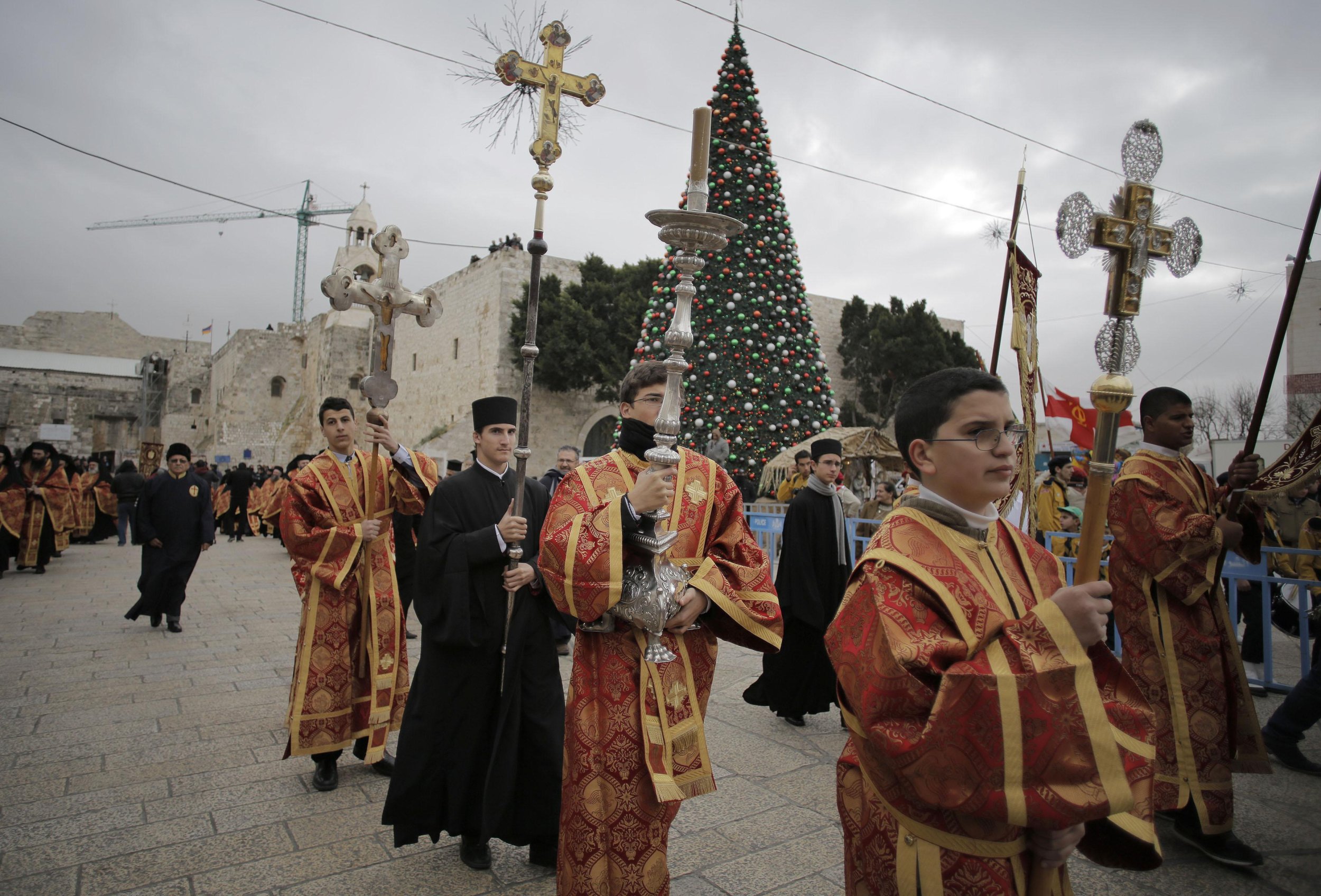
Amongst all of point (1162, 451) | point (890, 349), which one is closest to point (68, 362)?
point (890, 349)

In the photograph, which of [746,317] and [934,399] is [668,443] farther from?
[746,317]

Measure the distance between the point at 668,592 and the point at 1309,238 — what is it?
269 cm

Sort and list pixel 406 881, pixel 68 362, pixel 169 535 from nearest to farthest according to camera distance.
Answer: pixel 406 881 → pixel 169 535 → pixel 68 362

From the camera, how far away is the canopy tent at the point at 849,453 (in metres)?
14.0

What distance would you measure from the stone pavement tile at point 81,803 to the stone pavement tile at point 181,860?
407 mm

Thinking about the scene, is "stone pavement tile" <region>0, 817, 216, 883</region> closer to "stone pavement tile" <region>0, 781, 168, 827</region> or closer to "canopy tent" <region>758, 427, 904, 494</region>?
"stone pavement tile" <region>0, 781, 168, 827</region>

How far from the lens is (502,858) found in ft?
10.7

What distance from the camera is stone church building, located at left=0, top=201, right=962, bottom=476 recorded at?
1053 inches

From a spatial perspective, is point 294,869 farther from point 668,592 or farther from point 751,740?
point 751,740

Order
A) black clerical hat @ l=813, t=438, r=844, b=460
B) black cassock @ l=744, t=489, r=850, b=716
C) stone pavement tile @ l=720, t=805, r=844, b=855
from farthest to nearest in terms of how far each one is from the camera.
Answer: black clerical hat @ l=813, t=438, r=844, b=460, black cassock @ l=744, t=489, r=850, b=716, stone pavement tile @ l=720, t=805, r=844, b=855

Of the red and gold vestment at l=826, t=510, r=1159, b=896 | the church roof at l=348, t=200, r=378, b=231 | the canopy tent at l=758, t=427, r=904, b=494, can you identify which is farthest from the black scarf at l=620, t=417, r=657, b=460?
the church roof at l=348, t=200, r=378, b=231

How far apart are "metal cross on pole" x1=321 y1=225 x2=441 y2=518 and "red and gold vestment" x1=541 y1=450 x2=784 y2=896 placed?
62.6 inches

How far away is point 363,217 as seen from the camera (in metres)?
39.6

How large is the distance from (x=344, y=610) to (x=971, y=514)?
11.8 ft
